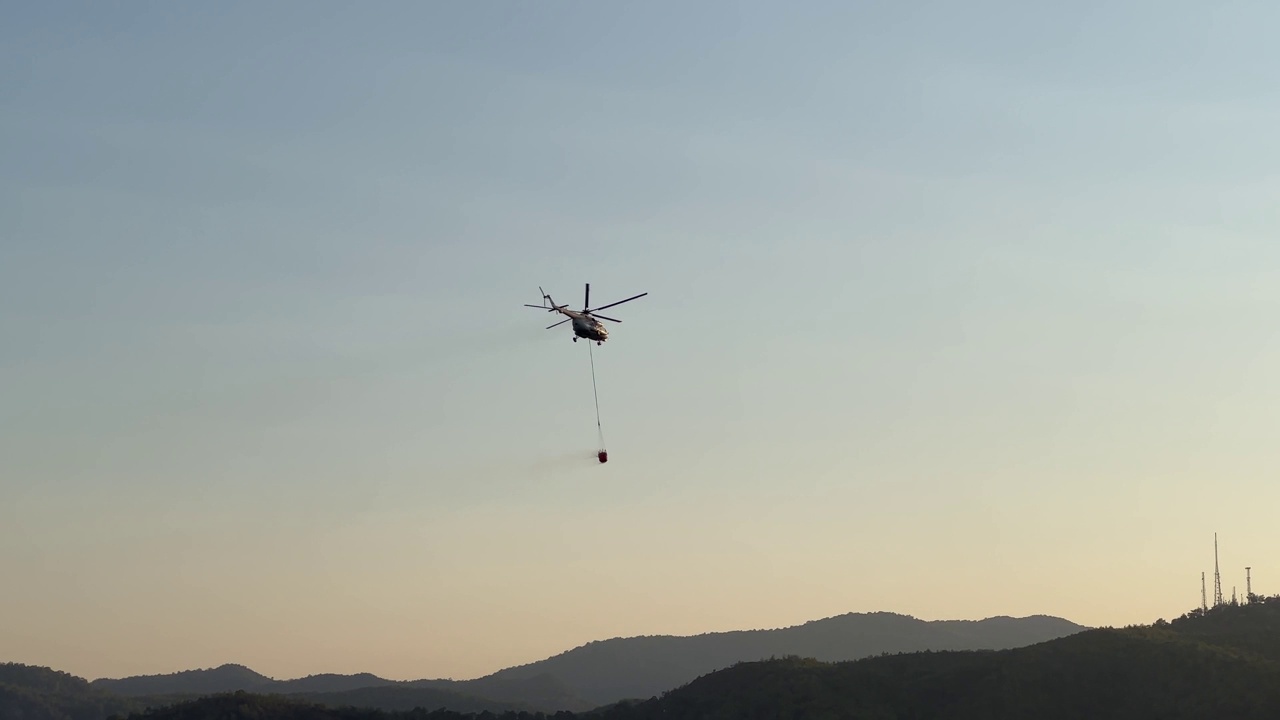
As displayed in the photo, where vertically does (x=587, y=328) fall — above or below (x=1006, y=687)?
above

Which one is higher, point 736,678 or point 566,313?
point 566,313

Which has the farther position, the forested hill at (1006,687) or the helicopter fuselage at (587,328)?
the forested hill at (1006,687)

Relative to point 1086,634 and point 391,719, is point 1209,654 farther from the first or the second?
point 391,719

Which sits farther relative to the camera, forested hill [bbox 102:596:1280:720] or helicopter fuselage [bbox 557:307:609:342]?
forested hill [bbox 102:596:1280:720]

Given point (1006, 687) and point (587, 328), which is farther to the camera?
point (1006, 687)

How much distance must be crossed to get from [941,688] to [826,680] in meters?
11.3

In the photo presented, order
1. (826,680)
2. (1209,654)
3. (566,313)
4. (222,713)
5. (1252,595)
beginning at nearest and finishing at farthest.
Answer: (566,313) → (1209,654) → (826,680) → (222,713) → (1252,595)

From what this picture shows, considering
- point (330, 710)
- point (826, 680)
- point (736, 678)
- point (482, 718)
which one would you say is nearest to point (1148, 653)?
point (826, 680)

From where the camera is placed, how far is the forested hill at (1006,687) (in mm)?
132875

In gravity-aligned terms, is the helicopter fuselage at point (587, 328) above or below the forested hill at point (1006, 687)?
above

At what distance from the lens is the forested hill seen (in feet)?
436

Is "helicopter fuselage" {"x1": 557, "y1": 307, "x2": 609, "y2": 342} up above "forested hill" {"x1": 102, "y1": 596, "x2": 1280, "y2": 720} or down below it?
above

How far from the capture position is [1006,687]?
5482 inches

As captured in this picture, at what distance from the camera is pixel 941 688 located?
144m
